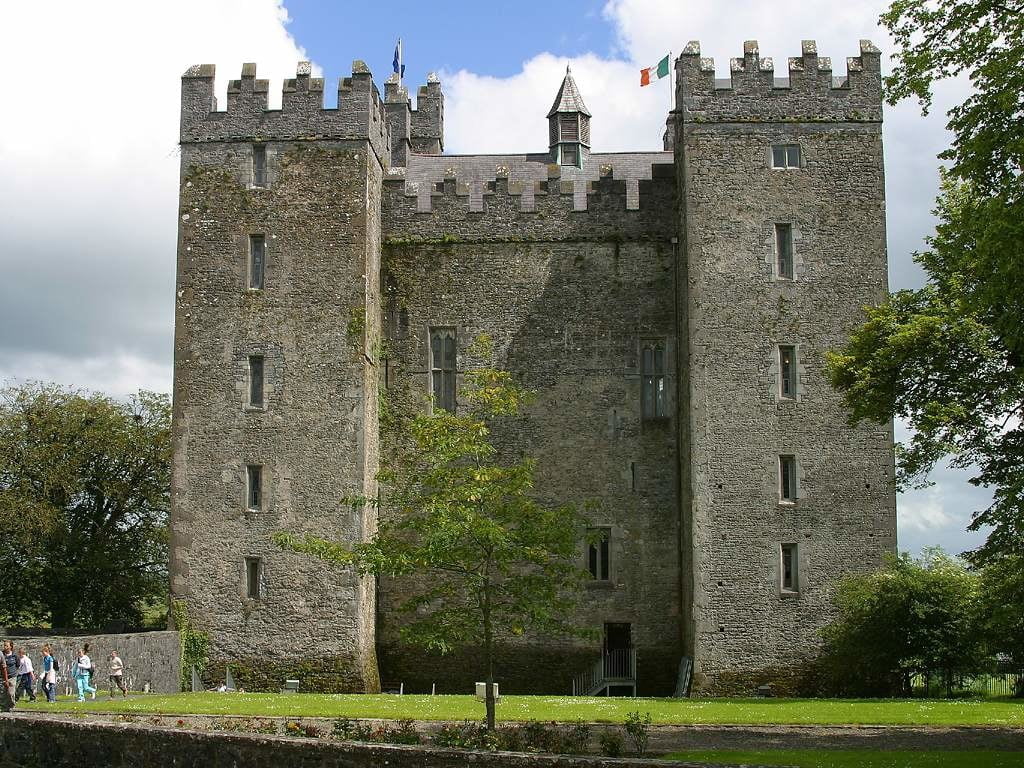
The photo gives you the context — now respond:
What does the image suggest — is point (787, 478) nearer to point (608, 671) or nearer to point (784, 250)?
point (784, 250)

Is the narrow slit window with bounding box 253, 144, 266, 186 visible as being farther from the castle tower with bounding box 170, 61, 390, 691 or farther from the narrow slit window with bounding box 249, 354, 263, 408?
the narrow slit window with bounding box 249, 354, 263, 408

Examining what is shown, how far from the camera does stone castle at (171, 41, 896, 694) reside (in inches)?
1242

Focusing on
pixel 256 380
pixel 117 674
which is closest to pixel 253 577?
→ pixel 117 674

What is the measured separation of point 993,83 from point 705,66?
15.9 m

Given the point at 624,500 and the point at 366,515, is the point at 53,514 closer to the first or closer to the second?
the point at 366,515

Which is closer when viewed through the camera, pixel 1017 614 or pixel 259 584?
pixel 1017 614

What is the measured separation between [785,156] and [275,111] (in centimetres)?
1297

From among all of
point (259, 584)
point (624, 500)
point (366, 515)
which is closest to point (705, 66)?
point (624, 500)

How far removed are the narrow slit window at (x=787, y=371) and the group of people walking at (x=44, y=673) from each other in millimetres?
16474

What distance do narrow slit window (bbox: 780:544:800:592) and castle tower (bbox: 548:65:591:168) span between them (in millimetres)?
18239

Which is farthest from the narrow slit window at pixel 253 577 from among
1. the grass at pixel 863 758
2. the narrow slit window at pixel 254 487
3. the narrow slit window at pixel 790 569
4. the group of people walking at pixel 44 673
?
the grass at pixel 863 758

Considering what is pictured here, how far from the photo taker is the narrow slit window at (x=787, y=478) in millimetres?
31516

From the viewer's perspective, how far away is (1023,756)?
1888 centimetres

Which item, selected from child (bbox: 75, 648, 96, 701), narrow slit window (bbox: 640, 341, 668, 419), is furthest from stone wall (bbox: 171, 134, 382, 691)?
narrow slit window (bbox: 640, 341, 668, 419)
